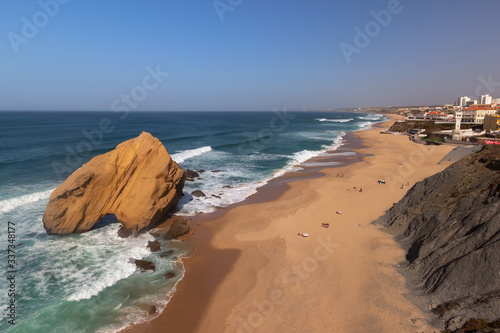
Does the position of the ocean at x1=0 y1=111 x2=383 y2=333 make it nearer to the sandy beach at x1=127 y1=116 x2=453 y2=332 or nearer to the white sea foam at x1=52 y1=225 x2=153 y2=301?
the white sea foam at x1=52 y1=225 x2=153 y2=301

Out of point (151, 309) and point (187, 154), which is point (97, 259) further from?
point (187, 154)

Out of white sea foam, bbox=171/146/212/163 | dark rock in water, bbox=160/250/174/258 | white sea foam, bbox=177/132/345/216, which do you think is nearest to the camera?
Answer: dark rock in water, bbox=160/250/174/258

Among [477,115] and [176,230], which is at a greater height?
[477,115]

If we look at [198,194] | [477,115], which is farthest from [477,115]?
[198,194]

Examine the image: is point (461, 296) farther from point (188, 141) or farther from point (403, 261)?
point (188, 141)

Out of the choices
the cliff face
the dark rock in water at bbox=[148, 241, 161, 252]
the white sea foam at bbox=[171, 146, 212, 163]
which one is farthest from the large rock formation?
the white sea foam at bbox=[171, 146, 212, 163]

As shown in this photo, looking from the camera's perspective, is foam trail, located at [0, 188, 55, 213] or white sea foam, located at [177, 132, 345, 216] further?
white sea foam, located at [177, 132, 345, 216]
